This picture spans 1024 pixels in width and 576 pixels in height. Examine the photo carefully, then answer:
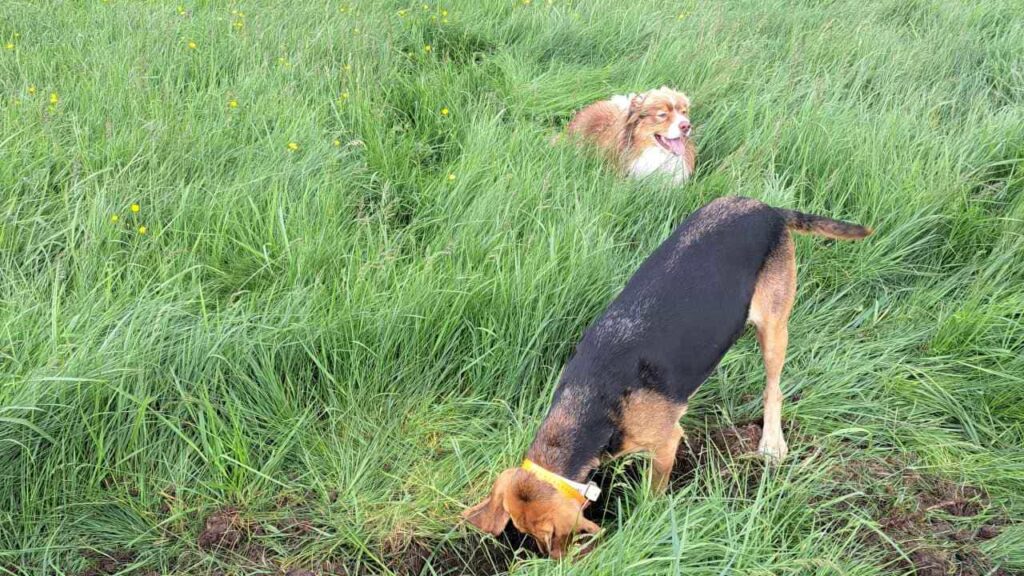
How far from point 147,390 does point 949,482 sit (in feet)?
9.02

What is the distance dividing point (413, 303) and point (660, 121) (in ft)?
6.92

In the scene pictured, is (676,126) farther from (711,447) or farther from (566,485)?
(566,485)

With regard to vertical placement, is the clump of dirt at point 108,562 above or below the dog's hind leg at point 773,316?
below

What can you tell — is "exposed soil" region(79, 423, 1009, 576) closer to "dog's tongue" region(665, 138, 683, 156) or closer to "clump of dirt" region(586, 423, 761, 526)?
"clump of dirt" region(586, 423, 761, 526)

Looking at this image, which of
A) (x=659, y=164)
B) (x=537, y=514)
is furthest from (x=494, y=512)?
(x=659, y=164)

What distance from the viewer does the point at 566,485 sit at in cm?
217

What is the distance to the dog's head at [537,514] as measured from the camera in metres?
2.11

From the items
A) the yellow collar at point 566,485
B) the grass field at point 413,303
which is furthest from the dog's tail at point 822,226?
the yellow collar at point 566,485

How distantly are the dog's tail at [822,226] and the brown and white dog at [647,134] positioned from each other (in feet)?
3.70

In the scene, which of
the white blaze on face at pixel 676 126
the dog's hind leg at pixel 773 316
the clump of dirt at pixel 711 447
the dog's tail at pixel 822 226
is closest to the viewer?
the clump of dirt at pixel 711 447

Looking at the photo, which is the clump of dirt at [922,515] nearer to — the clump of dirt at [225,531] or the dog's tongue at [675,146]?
the clump of dirt at [225,531]

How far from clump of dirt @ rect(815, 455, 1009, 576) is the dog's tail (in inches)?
34.1

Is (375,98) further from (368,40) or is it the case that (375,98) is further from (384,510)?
(384,510)

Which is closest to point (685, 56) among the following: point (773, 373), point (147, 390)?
point (773, 373)
